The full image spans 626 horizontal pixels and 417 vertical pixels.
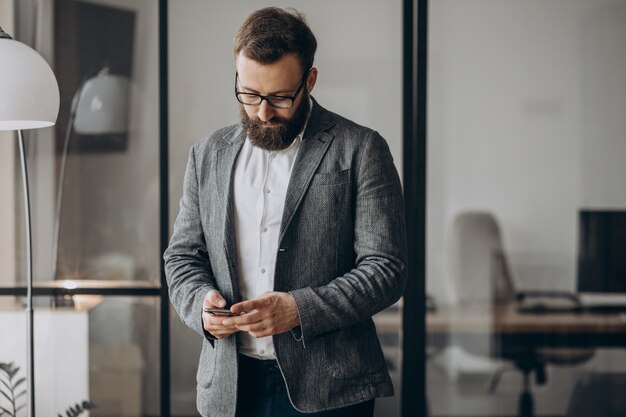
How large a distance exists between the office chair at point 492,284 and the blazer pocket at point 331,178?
53.6 inches

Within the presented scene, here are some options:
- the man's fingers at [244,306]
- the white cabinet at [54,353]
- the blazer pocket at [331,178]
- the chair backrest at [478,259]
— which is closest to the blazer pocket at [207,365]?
the man's fingers at [244,306]

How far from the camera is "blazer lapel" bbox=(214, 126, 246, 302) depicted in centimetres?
169

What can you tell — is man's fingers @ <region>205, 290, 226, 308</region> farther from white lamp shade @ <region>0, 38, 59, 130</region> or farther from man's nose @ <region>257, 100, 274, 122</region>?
white lamp shade @ <region>0, 38, 59, 130</region>

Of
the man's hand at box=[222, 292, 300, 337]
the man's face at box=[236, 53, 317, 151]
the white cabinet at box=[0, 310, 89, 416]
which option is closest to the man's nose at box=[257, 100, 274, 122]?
the man's face at box=[236, 53, 317, 151]

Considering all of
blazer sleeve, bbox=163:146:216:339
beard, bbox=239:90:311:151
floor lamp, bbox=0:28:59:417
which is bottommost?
blazer sleeve, bbox=163:146:216:339

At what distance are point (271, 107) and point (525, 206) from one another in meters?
1.64

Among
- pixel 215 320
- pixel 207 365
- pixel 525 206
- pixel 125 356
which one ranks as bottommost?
pixel 125 356

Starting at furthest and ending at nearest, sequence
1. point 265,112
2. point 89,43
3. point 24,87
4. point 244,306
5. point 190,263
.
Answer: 1. point 89,43
2. point 24,87
3. point 190,263
4. point 265,112
5. point 244,306

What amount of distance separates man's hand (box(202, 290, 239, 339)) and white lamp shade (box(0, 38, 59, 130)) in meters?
0.94

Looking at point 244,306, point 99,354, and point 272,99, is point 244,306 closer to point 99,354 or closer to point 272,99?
point 272,99

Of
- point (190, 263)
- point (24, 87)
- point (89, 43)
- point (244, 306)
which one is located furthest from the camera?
point (89, 43)

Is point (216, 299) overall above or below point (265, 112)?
below

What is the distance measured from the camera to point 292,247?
167 cm

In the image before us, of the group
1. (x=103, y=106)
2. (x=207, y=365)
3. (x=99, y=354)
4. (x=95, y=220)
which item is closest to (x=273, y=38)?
(x=207, y=365)
